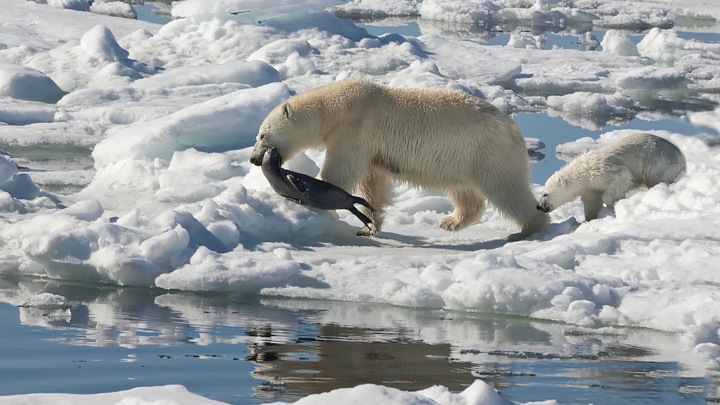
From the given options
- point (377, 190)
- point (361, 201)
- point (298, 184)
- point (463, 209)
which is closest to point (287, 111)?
point (298, 184)

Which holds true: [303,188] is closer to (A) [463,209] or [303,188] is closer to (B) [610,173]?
(A) [463,209]

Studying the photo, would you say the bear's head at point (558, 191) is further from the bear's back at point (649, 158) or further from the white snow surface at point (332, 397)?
the white snow surface at point (332, 397)

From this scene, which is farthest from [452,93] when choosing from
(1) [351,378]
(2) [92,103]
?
(2) [92,103]

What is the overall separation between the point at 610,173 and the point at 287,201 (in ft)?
8.02

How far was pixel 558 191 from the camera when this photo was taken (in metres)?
7.83

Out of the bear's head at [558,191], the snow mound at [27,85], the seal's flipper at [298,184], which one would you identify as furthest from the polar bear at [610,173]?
the snow mound at [27,85]

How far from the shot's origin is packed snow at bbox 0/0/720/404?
19.2 ft

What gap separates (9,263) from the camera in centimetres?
641

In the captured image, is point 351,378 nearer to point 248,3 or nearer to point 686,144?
point 686,144

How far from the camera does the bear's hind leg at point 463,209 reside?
26.2ft

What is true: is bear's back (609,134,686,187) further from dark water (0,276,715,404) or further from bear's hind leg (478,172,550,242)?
dark water (0,276,715,404)

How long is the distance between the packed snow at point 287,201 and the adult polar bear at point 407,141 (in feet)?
1.21

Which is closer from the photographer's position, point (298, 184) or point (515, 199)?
point (298, 184)

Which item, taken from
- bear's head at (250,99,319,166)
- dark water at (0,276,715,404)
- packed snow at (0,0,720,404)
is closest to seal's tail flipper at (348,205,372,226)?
packed snow at (0,0,720,404)
